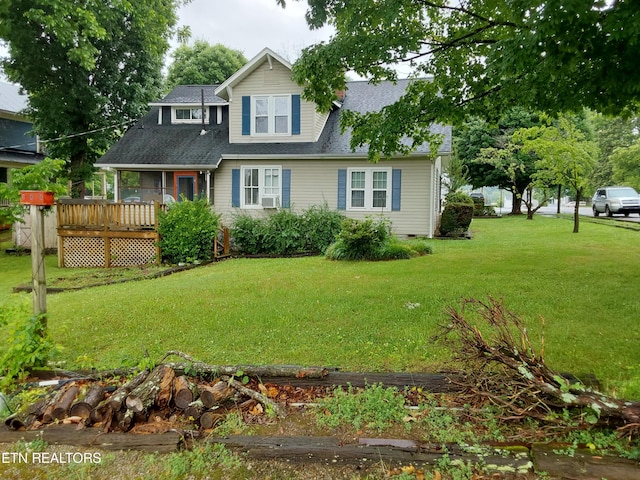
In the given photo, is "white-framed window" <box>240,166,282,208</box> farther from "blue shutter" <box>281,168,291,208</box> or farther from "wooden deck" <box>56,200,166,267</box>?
"wooden deck" <box>56,200,166,267</box>

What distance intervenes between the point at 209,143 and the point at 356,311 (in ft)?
41.2

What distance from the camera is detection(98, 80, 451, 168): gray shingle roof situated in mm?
15414

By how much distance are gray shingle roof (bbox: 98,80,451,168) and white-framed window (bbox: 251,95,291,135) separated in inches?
21.5

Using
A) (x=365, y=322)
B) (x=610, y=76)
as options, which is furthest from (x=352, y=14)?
(x=365, y=322)

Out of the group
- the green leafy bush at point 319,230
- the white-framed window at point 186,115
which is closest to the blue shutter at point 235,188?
the green leafy bush at point 319,230

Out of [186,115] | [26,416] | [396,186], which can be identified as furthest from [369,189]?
[26,416]

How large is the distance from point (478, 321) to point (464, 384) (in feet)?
7.42

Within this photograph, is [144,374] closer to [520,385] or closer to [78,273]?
[520,385]

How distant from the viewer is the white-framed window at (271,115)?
1574 centimetres

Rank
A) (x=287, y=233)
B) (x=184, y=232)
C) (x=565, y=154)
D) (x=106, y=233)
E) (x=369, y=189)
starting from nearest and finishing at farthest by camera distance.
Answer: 1. (x=184, y=232)
2. (x=106, y=233)
3. (x=287, y=233)
4. (x=565, y=154)
5. (x=369, y=189)

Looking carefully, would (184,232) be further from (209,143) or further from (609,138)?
(609,138)

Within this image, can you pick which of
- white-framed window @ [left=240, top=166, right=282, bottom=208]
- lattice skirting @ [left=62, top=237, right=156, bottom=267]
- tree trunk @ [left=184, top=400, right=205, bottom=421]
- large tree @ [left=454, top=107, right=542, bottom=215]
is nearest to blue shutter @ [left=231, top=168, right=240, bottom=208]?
white-framed window @ [left=240, top=166, right=282, bottom=208]

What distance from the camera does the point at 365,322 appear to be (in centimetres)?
564

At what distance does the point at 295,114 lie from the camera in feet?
51.4
